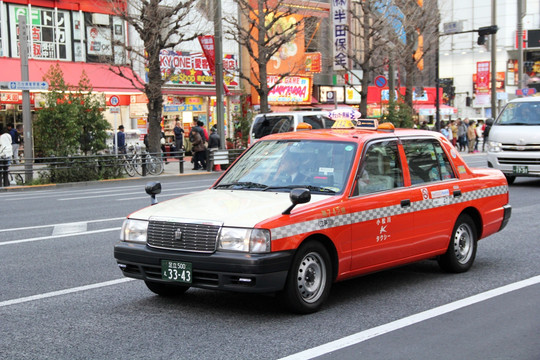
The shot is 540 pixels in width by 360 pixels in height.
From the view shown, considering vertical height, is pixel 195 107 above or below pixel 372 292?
above

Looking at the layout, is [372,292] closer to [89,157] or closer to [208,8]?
[89,157]

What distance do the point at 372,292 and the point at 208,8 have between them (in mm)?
27032

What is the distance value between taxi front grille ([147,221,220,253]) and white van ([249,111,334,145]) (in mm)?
13569

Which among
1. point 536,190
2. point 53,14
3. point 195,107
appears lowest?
point 536,190

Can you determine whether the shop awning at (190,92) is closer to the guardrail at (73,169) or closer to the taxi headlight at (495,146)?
the guardrail at (73,169)

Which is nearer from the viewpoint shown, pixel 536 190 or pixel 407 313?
pixel 407 313

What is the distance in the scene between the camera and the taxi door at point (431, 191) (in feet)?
24.2

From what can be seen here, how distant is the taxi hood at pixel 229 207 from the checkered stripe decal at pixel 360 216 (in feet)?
0.52

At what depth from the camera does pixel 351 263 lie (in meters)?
6.56

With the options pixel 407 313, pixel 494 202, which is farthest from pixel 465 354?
pixel 494 202

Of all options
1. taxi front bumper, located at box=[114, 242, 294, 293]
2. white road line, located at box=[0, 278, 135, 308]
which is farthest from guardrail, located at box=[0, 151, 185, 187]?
taxi front bumper, located at box=[114, 242, 294, 293]

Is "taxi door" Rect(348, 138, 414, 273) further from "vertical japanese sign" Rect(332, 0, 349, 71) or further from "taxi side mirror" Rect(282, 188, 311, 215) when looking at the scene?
"vertical japanese sign" Rect(332, 0, 349, 71)

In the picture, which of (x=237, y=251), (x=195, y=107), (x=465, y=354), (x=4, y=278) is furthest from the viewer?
(x=195, y=107)

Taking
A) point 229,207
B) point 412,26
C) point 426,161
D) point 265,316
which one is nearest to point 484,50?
point 412,26
